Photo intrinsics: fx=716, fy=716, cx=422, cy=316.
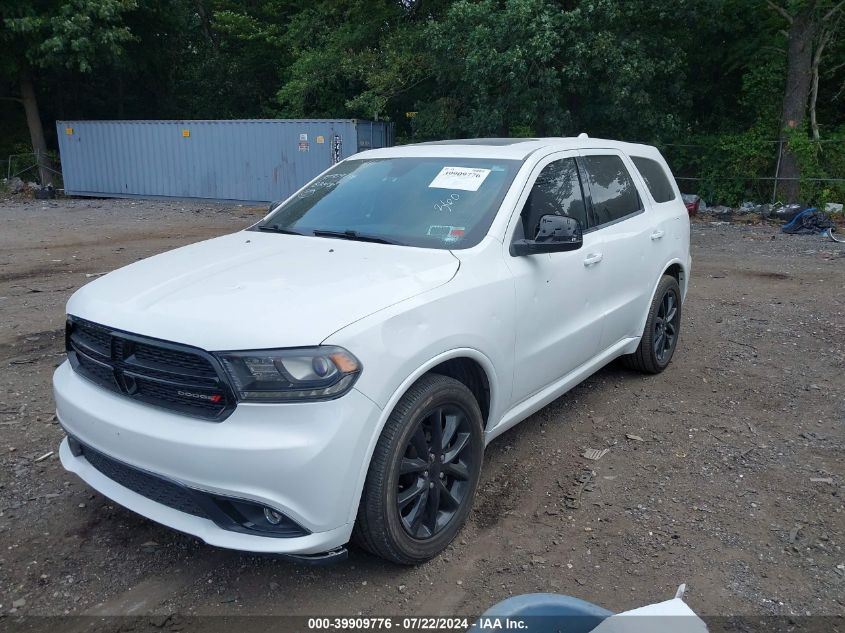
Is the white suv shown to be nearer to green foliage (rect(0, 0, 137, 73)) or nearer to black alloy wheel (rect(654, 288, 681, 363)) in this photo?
black alloy wheel (rect(654, 288, 681, 363))

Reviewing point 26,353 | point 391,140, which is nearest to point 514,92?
point 391,140

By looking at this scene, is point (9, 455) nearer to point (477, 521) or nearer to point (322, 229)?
point (322, 229)

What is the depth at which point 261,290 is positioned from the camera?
9.79ft

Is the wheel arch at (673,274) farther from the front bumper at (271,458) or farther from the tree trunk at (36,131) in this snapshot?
the tree trunk at (36,131)

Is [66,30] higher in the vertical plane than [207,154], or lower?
higher

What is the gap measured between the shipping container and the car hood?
15.0 meters

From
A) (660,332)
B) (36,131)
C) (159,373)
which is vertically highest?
(36,131)

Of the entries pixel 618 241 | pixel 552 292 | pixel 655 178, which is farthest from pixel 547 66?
pixel 552 292

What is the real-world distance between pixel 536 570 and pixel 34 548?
7.50 ft

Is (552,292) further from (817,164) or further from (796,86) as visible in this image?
(796,86)

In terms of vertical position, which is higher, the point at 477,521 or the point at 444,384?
the point at 444,384

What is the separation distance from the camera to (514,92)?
1614 centimetres

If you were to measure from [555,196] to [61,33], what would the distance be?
73.5 ft

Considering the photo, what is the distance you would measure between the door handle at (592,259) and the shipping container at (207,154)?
47.2ft
